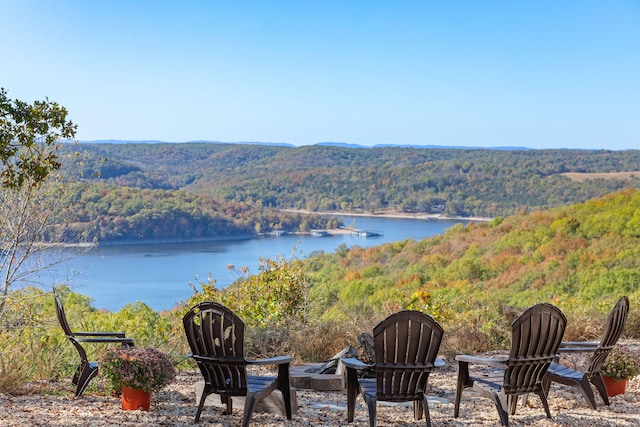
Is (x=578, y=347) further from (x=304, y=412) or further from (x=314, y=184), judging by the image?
(x=314, y=184)

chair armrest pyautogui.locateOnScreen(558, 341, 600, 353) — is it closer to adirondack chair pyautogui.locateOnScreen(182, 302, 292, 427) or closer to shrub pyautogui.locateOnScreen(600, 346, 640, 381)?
shrub pyautogui.locateOnScreen(600, 346, 640, 381)

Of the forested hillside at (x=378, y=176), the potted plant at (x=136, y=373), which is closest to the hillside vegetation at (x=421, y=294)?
the potted plant at (x=136, y=373)

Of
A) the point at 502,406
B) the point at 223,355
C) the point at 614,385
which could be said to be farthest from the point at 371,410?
the point at 614,385

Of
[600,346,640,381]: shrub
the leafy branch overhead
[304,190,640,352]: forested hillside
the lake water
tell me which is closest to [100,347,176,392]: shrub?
the leafy branch overhead

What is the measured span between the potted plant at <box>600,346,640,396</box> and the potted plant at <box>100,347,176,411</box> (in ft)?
10.6

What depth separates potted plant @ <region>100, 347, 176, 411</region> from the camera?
4.72 meters

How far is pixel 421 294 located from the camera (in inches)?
374

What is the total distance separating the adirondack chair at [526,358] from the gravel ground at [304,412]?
26cm

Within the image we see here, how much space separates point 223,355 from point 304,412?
89 centimetres

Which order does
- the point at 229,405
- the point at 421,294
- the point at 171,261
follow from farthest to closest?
the point at 171,261
the point at 421,294
the point at 229,405

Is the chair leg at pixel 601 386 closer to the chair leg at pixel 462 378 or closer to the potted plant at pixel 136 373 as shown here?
Answer: the chair leg at pixel 462 378

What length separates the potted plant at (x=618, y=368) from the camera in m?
5.50

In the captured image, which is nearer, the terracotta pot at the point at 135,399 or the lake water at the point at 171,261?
the terracotta pot at the point at 135,399

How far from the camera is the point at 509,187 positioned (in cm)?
6128
